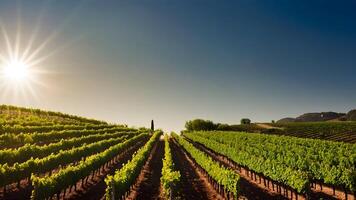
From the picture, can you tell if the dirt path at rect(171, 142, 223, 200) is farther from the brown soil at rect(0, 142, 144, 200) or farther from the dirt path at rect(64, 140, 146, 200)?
the brown soil at rect(0, 142, 144, 200)

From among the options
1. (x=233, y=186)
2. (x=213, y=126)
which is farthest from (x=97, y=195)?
(x=213, y=126)

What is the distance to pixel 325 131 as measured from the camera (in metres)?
88.6

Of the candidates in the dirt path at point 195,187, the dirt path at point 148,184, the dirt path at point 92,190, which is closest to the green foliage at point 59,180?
the dirt path at point 92,190

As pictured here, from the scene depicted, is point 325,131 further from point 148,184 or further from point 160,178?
point 160,178

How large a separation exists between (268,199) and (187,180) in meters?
8.01

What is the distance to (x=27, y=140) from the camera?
41.5 meters

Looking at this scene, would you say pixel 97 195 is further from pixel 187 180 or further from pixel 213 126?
pixel 213 126

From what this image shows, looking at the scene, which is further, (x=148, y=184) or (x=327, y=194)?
(x=148, y=184)

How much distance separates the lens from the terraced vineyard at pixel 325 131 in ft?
261

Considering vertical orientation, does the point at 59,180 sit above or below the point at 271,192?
above

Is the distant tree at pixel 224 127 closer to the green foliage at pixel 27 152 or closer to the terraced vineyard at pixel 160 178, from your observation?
the terraced vineyard at pixel 160 178

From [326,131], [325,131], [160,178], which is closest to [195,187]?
[160,178]

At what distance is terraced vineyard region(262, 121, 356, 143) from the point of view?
79.6 metres

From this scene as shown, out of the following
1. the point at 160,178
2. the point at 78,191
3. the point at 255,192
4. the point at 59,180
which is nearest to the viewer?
the point at 59,180
